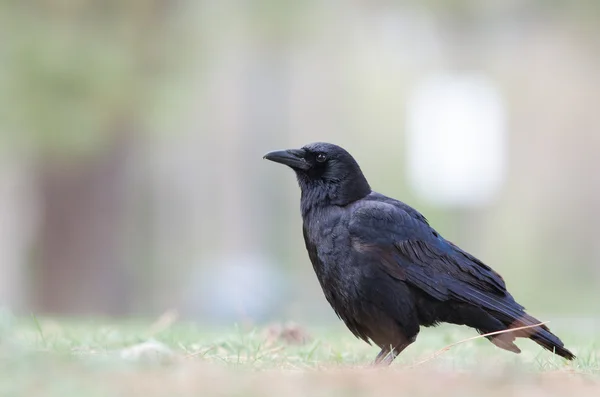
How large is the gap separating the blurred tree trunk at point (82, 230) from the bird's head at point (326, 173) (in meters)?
7.46

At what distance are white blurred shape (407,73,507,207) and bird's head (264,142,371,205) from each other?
14.5 metres

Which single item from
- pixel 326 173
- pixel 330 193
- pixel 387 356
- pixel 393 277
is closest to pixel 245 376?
pixel 387 356

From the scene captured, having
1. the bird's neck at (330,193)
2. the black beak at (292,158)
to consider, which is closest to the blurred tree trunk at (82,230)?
the black beak at (292,158)

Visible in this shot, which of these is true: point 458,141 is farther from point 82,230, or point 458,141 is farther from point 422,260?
point 422,260

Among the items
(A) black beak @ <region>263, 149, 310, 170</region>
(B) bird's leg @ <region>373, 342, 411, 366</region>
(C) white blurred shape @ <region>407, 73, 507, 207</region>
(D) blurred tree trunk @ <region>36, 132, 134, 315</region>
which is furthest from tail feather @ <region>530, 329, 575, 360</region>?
(C) white blurred shape @ <region>407, 73, 507, 207</region>

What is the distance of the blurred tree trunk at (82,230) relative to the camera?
42.1 feet

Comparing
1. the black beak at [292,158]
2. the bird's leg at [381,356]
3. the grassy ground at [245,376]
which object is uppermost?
the black beak at [292,158]

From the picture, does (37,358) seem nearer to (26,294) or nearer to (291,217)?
(26,294)

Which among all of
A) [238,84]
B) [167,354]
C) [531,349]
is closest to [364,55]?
[238,84]

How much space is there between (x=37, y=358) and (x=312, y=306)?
56.7 feet

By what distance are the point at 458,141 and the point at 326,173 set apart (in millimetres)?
15129

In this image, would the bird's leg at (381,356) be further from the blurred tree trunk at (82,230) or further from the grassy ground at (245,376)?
the blurred tree trunk at (82,230)

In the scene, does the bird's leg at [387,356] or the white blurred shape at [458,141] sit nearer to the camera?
the bird's leg at [387,356]

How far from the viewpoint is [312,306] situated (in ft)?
67.7
